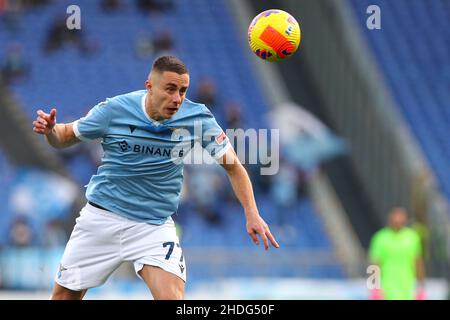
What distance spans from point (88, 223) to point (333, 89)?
15341 millimetres

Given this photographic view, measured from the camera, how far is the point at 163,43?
70.0 feet

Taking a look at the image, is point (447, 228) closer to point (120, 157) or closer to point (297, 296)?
point (297, 296)

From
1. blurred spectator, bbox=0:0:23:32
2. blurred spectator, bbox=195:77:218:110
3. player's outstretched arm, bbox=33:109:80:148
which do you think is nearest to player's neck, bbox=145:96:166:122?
player's outstretched arm, bbox=33:109:80:148

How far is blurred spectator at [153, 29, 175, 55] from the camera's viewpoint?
2131cm

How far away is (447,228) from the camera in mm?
18203

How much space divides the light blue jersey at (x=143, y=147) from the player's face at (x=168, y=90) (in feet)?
0.54

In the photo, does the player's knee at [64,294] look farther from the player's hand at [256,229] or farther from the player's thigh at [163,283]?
the player's hand at [256,229]

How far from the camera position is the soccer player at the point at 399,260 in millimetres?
13672

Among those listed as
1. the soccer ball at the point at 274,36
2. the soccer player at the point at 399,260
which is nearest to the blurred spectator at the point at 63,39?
the soccer player at the point at 399,260

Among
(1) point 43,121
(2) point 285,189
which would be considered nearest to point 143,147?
(1) point 43,121

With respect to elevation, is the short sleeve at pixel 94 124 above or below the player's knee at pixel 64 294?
above

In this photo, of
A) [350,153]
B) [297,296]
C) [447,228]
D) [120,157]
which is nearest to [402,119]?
[350,153]

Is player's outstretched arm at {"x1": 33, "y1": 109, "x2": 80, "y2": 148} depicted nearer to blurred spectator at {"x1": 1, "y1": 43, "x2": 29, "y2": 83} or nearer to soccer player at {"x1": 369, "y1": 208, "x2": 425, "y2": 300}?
soccer player at {"x1": 369, "y1": 208, "x2": 425, "y2": 300}
